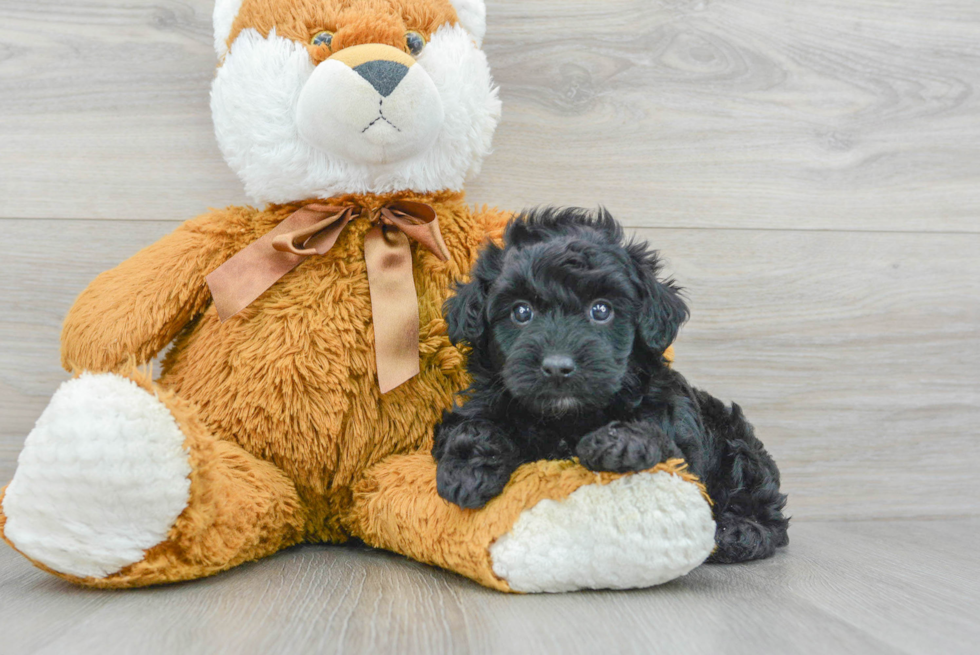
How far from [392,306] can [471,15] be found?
514mm

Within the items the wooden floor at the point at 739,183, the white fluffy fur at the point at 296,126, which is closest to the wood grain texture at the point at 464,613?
the wooden floor at the point at 739,183

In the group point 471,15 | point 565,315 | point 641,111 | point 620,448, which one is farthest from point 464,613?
point 641,111

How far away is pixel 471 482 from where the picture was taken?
956mm

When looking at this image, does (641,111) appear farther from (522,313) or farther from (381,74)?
(522,313)

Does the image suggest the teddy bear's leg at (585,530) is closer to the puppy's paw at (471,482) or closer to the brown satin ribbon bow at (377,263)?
the puppy's paw at (471,482)

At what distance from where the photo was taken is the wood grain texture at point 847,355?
1.61 metres

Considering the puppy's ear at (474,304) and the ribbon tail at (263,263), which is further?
the ribbon tail at (263,263)

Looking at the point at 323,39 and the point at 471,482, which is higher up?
the point at 323,39

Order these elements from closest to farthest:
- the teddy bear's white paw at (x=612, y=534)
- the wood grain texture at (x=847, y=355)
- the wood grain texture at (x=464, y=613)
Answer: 1. the wood grain texture at (x=464, y=613)
2. the teddy bear's white paw at (x=612, y=534)
3. the wood grain texture at (x=847, y=355)

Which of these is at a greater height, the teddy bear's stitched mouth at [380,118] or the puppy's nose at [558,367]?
the teddy bear's stitched mouth at [380,118]

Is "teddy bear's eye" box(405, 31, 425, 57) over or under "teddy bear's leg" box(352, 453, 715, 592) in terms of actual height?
over

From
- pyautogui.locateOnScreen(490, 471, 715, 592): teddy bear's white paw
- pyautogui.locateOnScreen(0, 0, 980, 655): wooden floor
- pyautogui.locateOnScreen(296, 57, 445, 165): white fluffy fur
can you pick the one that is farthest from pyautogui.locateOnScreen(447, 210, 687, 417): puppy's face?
pyautogui.locateOnScreen(0, 0, 980, 655): wooden floor

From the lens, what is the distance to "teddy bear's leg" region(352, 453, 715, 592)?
0.93 m

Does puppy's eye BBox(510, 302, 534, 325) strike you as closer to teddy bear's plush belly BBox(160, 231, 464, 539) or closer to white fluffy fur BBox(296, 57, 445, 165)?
teddy bear's plush belly BBox(160, 231, 464, 539)
